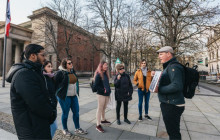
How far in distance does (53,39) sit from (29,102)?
19.0m

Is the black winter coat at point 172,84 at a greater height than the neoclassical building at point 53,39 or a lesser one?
lesser

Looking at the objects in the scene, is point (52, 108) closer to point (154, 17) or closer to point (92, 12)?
point (154, 17)

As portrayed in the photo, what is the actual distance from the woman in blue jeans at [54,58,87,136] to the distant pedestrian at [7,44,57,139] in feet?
4.95

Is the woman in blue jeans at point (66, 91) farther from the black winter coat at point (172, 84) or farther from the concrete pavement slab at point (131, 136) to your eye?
the black winter coat at point (172, 84)

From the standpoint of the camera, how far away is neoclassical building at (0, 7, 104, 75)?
16859mm

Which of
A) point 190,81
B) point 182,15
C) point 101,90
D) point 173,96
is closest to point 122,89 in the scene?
point 101,90

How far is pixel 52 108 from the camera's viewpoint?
1636 mm

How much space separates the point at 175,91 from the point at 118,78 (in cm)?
210

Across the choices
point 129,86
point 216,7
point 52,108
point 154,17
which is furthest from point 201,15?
point 52,108

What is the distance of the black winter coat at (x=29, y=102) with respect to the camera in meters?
1.42

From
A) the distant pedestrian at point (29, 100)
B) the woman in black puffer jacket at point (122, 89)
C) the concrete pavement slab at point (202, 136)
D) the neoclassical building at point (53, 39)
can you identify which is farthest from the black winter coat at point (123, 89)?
the neoclassical building at point (53, 39)

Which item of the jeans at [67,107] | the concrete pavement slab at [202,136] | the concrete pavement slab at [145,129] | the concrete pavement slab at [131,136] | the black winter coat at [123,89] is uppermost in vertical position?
the black winter coat at [123,89]

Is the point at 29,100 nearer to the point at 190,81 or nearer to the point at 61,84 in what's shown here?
the point at 61,84

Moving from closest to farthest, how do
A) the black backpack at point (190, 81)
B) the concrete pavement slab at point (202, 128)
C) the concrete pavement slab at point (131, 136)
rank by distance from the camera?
1. the black backpack at point (190, 81)
2. the concrete pavement slab at point (131, 136)
3. the concrete pavement slab at point (202, 128)
